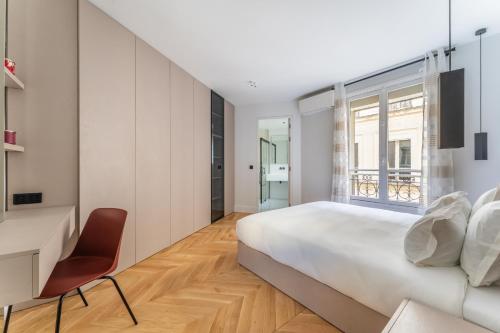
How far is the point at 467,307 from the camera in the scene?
896mm

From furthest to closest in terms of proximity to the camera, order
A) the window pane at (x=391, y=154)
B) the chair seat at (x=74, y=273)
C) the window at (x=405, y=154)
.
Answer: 1. the window pane at (x=391, y=154)
2. the window at (x=405, y=154)
3. the chair seat at (x=74, y=273)

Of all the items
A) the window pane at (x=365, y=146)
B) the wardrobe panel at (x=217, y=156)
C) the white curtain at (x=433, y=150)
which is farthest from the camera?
the wardrobe panel at (x=217, y=156)

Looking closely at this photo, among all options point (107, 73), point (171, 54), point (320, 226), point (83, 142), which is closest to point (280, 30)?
point (171, 54)

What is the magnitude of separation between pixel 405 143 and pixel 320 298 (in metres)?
2.90

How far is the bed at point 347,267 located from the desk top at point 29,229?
60.0 inches

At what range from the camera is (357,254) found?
4.44ft

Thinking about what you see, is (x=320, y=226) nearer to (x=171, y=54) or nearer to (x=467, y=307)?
(x=467, y=307)

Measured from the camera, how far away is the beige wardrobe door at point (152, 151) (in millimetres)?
2527

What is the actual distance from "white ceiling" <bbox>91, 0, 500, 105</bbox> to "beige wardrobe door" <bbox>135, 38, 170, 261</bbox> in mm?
293

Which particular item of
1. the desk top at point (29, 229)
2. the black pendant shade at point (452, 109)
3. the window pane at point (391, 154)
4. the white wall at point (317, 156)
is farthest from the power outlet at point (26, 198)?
the window pane at point (391, 154)

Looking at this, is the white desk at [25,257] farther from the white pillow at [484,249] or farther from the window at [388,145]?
the window at [388,145]

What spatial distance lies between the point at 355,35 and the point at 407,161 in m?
2.08

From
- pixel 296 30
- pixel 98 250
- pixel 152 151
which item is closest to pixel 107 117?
pixel 152 151

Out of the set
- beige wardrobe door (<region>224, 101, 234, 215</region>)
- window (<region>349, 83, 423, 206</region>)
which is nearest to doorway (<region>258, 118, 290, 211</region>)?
beige wardrobe door (<region>224, 101, 234, 215</region>)
